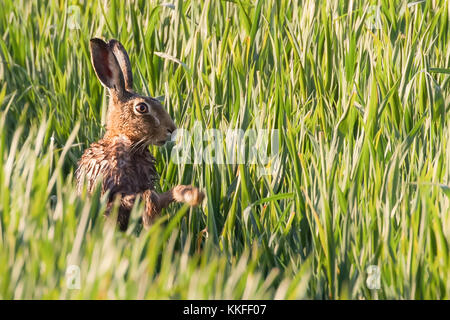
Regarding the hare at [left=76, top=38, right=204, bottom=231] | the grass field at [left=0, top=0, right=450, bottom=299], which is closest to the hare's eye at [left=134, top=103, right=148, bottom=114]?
the hare at [left=76, top=38, right=204, bottom=231]

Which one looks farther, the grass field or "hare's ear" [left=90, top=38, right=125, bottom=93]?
"hare's ear" [left=90, top=38, right=125, bottom=93]

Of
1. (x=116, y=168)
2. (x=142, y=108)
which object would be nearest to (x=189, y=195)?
(x=116, y=168)

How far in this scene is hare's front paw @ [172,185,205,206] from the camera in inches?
91.9


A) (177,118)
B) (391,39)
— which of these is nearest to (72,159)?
(177,118)

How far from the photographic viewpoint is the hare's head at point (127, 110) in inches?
104

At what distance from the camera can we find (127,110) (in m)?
2.67

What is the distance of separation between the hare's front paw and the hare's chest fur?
0.25 meters

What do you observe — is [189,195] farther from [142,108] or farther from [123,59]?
[123,59]

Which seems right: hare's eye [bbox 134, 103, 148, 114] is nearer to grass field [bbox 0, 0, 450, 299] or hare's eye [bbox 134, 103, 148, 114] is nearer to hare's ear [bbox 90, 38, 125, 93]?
hare's ear [bbox 90, 38, 125, 93]

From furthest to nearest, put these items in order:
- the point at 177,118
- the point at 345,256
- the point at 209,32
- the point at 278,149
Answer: the point at 209,32 → the point at 177,118 → the point at 278,149 → the point at 345,256

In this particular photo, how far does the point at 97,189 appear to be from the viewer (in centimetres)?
234
